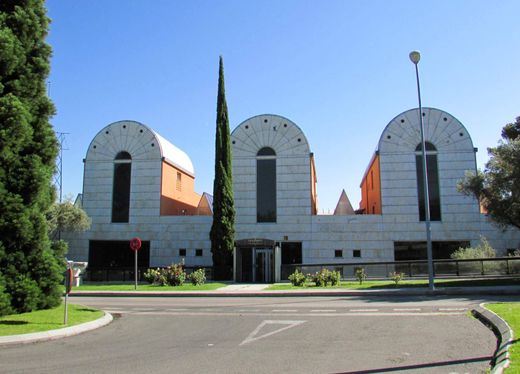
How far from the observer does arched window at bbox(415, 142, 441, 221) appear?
3409 centimetres

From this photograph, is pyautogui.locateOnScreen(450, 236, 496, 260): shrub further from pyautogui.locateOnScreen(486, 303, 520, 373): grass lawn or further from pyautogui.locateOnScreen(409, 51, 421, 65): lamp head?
pyautogui.locateOnScreen(486, 303, 520, 373): grass lawn

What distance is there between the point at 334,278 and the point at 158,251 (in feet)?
50.9

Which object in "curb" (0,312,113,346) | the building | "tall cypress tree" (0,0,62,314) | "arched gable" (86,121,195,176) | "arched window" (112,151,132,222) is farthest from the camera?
"arched gable" (86,121,195,176)

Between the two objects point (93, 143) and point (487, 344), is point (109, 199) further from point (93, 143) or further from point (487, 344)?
point (487, 344)

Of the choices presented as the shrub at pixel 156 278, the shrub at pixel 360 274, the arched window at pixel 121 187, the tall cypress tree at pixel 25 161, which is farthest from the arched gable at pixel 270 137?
the tall cypress tree at pixel 25 161

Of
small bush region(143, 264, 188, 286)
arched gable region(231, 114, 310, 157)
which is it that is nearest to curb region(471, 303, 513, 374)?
small bush region(143, 264, 188, 286)

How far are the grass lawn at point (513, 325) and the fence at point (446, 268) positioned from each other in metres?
14.9

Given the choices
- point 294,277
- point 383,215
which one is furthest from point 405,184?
point 294,277

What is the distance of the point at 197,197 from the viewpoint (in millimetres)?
47625

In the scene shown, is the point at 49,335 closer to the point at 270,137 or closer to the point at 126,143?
the point at 270,137

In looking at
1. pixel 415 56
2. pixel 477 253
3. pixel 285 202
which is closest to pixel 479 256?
pixel 477 253

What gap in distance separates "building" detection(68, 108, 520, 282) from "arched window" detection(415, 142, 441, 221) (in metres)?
0.07

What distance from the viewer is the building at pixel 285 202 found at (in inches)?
1334

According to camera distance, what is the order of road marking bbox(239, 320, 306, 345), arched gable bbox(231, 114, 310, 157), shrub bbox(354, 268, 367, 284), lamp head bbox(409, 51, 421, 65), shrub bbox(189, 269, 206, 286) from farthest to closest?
arched gable bbox(231, 114, 310, 157), shrub bbox(189, 269, 206, 286), shrub bbox(354, 268, 367, 284), lamp head bbox(409, 51, 421, 65), road marking bbox(239, 320, 306, 345)
